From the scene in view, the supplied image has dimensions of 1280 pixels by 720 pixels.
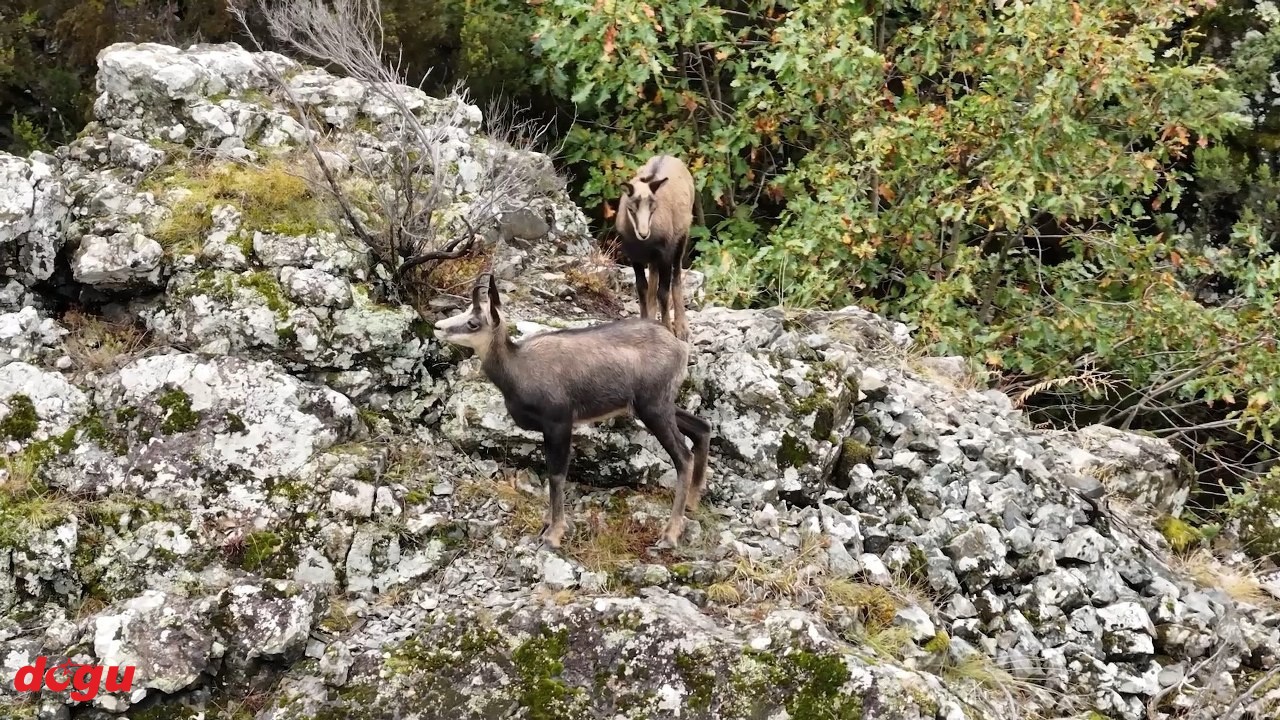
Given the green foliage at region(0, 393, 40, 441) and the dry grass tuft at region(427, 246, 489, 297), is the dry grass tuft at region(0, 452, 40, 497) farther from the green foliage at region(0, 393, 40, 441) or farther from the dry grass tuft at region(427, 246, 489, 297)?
the dry grass tuft at region(427, 246, 489, 297)

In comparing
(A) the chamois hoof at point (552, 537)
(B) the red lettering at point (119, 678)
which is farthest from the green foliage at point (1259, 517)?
(B) the red lettering at point (119, 678)

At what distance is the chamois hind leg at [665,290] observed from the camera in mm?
8016

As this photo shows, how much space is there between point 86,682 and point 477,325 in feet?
9.37

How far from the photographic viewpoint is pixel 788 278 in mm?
11461

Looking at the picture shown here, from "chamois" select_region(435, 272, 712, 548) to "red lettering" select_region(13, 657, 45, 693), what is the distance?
2792 millimetres

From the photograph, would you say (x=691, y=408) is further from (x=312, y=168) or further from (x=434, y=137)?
(x=312, y=168)

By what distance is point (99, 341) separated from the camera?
7.37 m

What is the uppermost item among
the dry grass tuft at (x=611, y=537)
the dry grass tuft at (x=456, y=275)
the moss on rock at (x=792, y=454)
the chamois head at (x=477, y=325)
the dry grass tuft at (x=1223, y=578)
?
the chamois head at (x=477, y=325)

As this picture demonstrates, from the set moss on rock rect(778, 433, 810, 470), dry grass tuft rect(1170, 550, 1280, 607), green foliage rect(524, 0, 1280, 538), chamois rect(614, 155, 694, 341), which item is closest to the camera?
moss on rock rect(778, 433, 810, 470)

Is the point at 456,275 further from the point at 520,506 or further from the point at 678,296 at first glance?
the point at 520,506

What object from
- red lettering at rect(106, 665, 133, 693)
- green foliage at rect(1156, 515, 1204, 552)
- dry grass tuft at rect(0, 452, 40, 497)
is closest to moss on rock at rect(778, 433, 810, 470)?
green foliage at rect(1156, 515, 1204, 552)

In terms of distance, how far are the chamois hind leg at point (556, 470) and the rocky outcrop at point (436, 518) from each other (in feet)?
Result: 0.50

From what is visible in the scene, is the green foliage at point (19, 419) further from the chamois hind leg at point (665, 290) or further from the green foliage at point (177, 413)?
the chamois hind leg at point (665, 290)

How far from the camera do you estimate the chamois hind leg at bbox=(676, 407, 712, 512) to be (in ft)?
23.1
